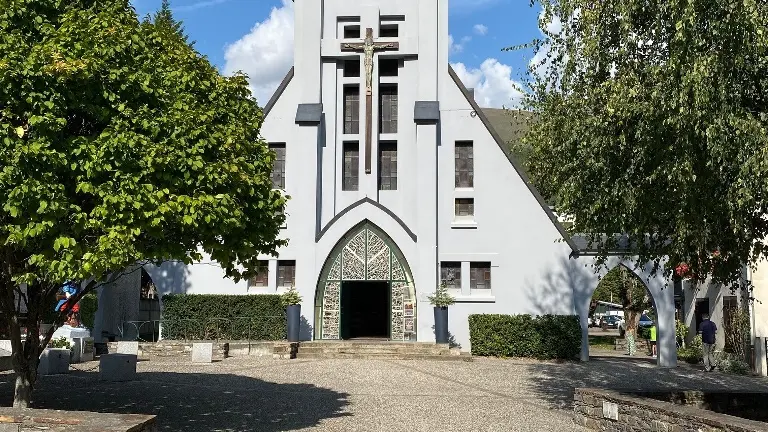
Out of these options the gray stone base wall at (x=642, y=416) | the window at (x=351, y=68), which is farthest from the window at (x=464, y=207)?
the gray stone base wall at (x=642, y=416)

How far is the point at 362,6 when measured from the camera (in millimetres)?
27656

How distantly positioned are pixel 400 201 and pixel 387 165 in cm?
149

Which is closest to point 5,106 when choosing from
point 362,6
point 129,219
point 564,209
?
point 129,219

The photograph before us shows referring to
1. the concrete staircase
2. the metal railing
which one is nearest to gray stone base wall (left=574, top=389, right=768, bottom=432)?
the concrete staircase

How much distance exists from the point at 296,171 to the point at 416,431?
15839mm

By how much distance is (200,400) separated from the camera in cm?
1427

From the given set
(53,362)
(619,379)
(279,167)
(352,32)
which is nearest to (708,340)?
(619,379)

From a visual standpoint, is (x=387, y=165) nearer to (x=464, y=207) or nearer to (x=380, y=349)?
(x=464, y=207)

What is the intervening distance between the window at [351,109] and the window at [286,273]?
5270mm

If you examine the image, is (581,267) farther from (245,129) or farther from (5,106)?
(5,106)

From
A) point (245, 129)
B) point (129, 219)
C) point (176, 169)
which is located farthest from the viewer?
point (245, 129)

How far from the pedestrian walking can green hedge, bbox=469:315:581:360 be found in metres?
3.83

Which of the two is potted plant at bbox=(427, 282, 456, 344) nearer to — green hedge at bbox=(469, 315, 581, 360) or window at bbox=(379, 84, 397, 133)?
green hedge at bbox=(469, 315, 581, 360)

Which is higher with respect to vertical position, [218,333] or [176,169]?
[176,169]
